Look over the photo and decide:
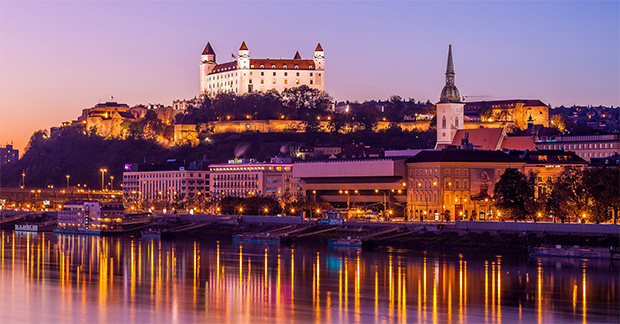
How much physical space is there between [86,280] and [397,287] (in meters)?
16.1

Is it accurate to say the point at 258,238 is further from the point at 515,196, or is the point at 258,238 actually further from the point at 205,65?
the point at 205,65

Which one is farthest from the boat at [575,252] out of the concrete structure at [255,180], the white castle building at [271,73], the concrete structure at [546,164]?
the white castle building at [271,73]

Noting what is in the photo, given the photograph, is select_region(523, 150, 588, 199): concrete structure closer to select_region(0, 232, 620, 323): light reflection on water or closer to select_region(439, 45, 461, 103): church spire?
select_region(439, 45, 461, 103): church spire

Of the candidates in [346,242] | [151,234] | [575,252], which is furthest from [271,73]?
[575,252]

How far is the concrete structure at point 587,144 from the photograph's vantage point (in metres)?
118

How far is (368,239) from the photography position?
74062 mm

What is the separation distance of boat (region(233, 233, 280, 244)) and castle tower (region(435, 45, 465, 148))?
35124 mm

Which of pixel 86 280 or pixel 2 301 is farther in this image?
pixel 86 280

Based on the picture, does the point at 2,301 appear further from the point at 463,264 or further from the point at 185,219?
the point at 185,219

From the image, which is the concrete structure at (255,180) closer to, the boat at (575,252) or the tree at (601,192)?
the tree at (601,192)

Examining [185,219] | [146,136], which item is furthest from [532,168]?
[146,136]

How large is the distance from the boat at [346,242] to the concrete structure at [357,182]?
54.1ft

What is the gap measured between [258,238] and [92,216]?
26278 millimetres

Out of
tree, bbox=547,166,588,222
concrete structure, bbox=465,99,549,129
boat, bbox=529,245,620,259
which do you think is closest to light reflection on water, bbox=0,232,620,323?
boat, bbox=529,245,620,259
